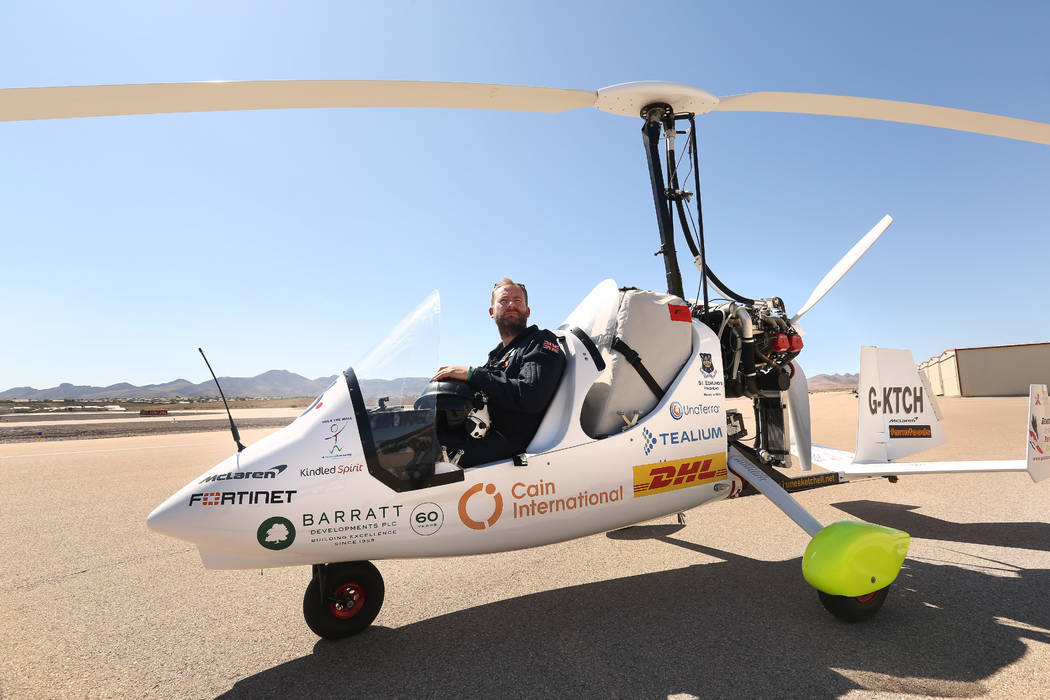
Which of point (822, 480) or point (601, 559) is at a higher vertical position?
point (822, 480)

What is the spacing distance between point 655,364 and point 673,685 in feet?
6.91

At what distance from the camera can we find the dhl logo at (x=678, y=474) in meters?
3.63

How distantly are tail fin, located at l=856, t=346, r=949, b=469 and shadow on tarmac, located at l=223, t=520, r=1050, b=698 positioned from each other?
1.56 metres

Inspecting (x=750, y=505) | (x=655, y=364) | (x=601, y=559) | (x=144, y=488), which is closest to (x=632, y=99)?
(x=655, y=364)

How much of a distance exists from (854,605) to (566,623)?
1.78 metres

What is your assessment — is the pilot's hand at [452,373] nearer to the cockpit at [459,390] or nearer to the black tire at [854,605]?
the cockpit at [459,390]

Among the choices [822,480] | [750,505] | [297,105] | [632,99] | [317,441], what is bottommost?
Answer: [750,505]

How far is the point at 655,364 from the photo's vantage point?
3.95 meters

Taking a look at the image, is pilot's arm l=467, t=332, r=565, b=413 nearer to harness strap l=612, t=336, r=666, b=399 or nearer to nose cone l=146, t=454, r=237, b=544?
harness strap l=612, t=336, r=666, b=399

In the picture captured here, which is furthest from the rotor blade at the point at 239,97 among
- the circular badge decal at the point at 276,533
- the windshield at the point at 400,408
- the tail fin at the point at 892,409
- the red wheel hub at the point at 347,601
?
the tail fin at the point at 892,409

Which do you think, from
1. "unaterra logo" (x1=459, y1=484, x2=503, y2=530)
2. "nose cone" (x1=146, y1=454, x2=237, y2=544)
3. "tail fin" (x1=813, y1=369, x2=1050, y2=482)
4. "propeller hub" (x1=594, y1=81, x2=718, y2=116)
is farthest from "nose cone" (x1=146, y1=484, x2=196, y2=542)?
"tail fin" (x1=813, y1=369, x2=1050, y2=482)

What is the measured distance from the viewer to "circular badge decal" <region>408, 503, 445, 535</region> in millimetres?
2930

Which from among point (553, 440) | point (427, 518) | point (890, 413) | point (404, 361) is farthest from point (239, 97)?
point (890, 413)

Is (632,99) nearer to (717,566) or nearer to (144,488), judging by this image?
(717,566)
